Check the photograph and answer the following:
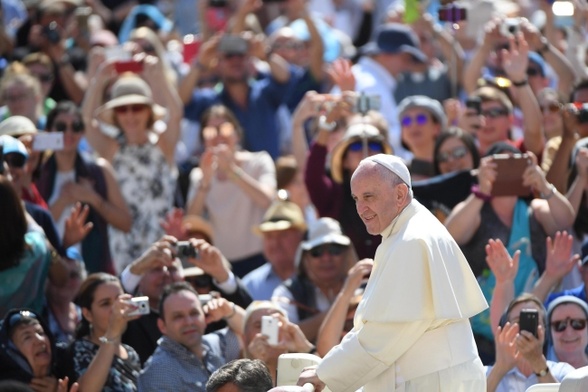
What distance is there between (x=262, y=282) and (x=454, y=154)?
158 cm

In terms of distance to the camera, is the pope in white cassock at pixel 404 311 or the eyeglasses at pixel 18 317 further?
the eyeglasses at pixel 18 317

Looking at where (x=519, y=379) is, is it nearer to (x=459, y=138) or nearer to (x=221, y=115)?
(x=459, y=138)

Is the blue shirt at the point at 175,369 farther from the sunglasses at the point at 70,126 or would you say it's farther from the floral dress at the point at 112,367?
the sunglasses at the point at 70,126

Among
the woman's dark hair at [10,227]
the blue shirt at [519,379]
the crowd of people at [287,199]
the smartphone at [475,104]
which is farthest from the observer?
the smartphone at [475,104]

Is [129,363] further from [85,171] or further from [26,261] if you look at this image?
[85,171]

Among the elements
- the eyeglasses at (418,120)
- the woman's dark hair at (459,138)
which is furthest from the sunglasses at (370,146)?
the eyeglasses at (418,120)

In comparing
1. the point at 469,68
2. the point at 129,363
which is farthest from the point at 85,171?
the point at 469,68

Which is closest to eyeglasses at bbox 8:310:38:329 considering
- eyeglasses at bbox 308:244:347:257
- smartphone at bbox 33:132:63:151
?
smartphone at bbox 33:132:63:151

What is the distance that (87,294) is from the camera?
867 centimetres

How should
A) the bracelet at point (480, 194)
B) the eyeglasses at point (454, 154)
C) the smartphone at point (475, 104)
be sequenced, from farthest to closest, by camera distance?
the smartphone at point (475, 104)
the eyeglasses at point (454, 154)
the bracelet at point (480, 194)

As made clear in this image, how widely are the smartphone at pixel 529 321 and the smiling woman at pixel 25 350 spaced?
256 cm

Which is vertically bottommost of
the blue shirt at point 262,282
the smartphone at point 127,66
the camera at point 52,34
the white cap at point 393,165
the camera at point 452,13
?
the blue shirt at point 262,282

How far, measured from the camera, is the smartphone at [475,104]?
412 inches

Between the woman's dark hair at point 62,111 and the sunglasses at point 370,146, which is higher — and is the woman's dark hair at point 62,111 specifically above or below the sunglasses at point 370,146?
below
